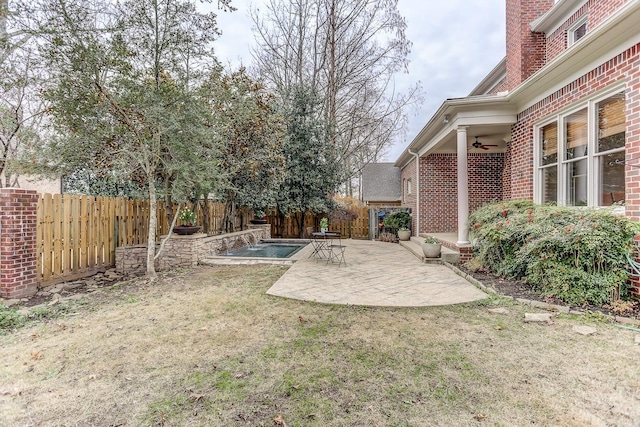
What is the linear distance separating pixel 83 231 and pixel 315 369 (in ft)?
18.3

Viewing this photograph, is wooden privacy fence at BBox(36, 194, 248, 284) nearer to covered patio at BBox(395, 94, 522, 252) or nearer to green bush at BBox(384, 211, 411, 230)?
covered patio at BBox(395, 94, 522, 252)

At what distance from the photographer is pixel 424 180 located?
1086 centimetres

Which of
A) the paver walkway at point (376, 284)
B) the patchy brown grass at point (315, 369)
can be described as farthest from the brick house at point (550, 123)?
the patchy brown grass at point (315, 369)

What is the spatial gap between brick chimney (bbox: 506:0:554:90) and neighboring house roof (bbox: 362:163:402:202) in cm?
1206

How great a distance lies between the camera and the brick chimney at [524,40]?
7547mm

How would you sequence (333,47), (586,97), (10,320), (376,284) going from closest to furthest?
(10,320) < (586,97) < (376,284) < (333,47)

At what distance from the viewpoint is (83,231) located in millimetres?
5852

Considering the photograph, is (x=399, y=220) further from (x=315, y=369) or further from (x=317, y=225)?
(x=315, y=369)

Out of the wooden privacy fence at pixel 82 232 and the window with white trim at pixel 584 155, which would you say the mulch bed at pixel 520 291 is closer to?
the window with white trim at pixel 584 155

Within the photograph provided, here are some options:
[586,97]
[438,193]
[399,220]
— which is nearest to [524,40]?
[586,97]

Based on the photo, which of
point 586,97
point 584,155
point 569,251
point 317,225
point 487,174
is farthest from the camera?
point 317,225

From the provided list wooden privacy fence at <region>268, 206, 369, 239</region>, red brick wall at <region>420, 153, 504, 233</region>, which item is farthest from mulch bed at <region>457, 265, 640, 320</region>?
wooden privacy fence at <region>268, 206, 369, 239</region>

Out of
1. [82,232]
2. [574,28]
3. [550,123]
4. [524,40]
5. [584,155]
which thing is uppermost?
[574,28]

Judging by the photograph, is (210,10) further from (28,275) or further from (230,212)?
(230,212)
